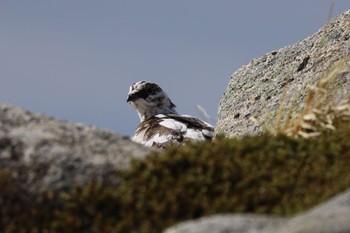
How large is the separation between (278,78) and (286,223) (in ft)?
25.2

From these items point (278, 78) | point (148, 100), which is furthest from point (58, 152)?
point (148, 100)

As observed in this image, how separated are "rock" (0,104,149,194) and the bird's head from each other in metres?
9.83

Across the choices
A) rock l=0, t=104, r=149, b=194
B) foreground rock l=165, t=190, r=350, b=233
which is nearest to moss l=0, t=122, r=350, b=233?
rock l=0, t=104, r=149, b=194

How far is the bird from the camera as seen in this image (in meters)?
13.9

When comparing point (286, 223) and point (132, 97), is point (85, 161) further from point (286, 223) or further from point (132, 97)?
point (132, 97)

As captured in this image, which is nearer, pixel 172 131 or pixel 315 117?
pixel 315 117

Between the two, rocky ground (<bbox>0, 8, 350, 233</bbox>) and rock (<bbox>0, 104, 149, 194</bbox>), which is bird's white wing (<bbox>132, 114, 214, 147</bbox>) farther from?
rock (<bbox>0, 104, 149, 194</bbox>)

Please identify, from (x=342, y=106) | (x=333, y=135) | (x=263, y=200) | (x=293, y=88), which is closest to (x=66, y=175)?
(x=263, y=200)

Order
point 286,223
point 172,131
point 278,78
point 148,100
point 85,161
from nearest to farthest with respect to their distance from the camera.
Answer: point 286,223 < point 85,161 < point 278,78 < point 172,131 < point 148,100

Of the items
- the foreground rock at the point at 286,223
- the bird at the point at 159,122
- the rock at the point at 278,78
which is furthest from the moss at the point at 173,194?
the bird at the point at 159,122

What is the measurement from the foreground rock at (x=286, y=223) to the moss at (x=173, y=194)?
2.09ft

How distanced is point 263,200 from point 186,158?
69 cm

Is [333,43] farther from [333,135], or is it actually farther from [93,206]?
[93,206]

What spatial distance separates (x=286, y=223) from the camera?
5.43 m
